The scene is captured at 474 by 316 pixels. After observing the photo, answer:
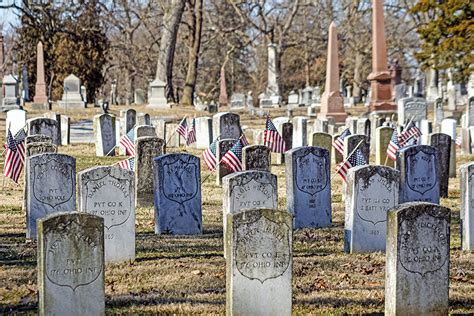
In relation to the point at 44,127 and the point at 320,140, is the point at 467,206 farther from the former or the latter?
the point at 44,127

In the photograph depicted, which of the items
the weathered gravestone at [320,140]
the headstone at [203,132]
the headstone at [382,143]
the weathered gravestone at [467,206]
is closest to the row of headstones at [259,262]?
the weathered gravestone at [467,206]

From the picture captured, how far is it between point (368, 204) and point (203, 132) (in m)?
15.1

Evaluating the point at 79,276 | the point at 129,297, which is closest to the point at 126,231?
the point at 129,297

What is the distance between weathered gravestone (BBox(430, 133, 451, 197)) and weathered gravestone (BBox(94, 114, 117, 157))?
391 inches

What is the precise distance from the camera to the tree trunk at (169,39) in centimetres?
3926

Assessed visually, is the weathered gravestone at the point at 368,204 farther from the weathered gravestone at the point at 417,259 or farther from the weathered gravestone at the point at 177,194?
the weathered gravestone at the point at 417,259

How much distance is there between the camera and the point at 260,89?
216 ft

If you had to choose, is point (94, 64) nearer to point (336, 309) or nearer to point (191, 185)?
point (191, 185)

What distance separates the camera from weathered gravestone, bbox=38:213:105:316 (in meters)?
6.87

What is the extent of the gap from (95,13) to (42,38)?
13.0 feet

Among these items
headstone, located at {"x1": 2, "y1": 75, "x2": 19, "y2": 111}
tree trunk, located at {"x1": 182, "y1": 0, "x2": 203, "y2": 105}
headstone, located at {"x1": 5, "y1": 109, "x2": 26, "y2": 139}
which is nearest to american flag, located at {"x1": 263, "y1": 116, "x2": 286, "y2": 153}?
headstone, located at {"x1": 5, "y1": 109, "x2": 26, "y2": 139}

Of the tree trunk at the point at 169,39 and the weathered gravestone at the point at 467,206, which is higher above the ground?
the tree trunk at the point at 169,39

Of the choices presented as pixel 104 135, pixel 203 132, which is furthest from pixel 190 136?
pixel 104 135

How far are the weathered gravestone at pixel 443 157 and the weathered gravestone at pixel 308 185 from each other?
3.53 metres
